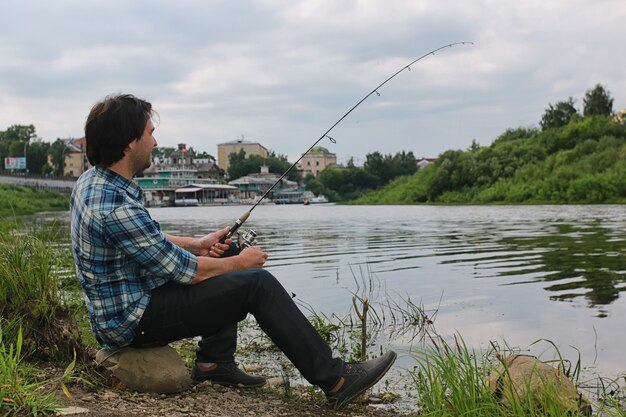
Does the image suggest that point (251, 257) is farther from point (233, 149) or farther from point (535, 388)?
point (233, 149)

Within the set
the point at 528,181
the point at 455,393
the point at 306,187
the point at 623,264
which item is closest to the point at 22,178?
the point at 528,181

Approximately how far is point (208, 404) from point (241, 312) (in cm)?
48

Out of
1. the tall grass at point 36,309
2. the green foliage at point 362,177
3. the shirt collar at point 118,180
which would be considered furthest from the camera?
the green foliage at point 362,177

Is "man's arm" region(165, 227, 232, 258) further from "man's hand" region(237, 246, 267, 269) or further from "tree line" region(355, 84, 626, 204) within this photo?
"tree line" region(355, 84, 626, 204)

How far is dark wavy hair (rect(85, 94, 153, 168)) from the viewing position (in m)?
3.24

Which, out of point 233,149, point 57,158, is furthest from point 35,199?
point 233,149

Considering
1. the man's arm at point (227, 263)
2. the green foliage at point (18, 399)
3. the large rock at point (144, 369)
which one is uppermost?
the man's arm at point (227, 263)

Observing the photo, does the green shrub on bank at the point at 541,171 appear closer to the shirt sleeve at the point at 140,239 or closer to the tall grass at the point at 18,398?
the shirt sleeve at the point at 140,239

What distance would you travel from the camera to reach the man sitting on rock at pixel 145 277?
316cm

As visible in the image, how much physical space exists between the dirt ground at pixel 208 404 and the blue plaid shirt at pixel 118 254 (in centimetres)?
32

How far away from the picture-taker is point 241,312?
3.48 m

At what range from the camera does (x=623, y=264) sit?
1053 centimetres

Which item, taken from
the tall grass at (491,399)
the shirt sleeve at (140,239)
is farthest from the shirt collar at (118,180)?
the tall grass at (491,399)

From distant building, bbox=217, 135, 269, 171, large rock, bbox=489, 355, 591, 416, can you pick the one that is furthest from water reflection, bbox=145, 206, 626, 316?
distant building, bbox=217, 135, 269, 171
